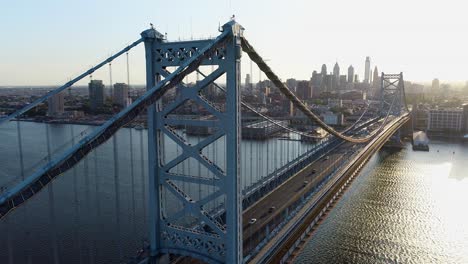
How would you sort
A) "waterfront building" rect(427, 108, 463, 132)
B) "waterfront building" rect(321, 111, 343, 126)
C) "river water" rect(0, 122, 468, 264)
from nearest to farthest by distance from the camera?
"river water" rect(0, 122, 468, 264) → "waterfront building" rect(427, 108, 463, 132) → "waterfront building" rect(321, 111, 343, 126)

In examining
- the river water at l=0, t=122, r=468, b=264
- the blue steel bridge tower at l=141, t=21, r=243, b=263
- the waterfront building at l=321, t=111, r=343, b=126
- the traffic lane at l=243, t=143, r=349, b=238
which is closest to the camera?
the blue steel bridge tower at l=141, t=21, r=243, b=263

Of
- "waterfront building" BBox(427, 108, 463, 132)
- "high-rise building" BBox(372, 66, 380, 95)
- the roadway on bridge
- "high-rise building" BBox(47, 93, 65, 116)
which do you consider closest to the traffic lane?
the roadway on bridge

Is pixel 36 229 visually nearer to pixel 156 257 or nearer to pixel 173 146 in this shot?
pixel 156 257

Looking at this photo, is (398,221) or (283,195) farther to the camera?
(398,221)

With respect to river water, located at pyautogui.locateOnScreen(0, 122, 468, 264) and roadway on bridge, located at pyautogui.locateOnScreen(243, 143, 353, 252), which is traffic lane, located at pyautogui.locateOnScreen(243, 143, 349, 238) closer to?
roadway on bridge, located at pyautogui.locateOnScreen(243, 143, 353, 252)

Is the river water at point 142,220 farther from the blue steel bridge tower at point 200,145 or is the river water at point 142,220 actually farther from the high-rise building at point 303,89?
the high-rise building at point 303,89

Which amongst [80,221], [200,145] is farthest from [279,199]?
[80,221]

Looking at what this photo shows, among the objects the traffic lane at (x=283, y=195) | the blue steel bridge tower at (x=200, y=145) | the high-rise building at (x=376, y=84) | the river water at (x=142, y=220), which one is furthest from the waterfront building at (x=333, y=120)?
the high-rise building at (x=376, y=84)

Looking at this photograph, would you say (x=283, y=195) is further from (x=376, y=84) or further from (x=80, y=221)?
(x=376, y=84)

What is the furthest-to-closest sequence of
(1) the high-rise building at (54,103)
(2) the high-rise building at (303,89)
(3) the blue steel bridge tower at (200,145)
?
(2) the high-rise building at (303,89), (1) the high-rise building at (54,103), (3) the blue steel bridge tower at (200,145)
